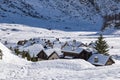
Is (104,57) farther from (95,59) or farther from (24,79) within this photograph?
(24,79)

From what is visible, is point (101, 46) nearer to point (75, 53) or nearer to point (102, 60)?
point (75, 53)

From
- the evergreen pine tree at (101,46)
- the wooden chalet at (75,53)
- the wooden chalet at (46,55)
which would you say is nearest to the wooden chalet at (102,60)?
the wooden chalet at (75,53)

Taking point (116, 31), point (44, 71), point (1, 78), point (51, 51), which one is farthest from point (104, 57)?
point (116, 31)

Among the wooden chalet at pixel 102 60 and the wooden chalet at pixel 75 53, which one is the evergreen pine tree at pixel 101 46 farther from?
the wooden chalet at pixel 102 60

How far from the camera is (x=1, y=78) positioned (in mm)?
23234

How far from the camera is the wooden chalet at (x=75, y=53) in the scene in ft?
206

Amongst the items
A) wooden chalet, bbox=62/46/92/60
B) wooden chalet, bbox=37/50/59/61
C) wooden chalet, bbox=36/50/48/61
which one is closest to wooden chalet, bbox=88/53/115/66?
wooden chalet, bbox=62/46/92/60

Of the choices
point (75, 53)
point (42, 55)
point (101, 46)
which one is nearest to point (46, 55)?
point (42, 55)

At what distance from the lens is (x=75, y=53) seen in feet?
217

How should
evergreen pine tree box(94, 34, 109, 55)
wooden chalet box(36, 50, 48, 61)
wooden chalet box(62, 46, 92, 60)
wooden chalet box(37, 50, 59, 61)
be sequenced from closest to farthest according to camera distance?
1. evergreen pine tree box(94, 34, 109, 55)
2. wooden chalet box(62, 46, 92, 60)
3. wooden chalet box(37, 50, 59, 61)
4. wooden chalet box(36, 50, 48, 61)

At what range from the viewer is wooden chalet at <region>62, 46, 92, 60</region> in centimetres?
6292

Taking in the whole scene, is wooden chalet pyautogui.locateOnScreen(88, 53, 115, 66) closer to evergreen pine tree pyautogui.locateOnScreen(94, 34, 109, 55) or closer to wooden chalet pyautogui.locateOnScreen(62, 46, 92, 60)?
wooden chalet pyautogui.locateOnScreen(62, 46, 92, 60)

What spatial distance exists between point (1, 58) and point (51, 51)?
29286mm

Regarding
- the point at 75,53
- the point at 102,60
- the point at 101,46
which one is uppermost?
the point at 101,46
